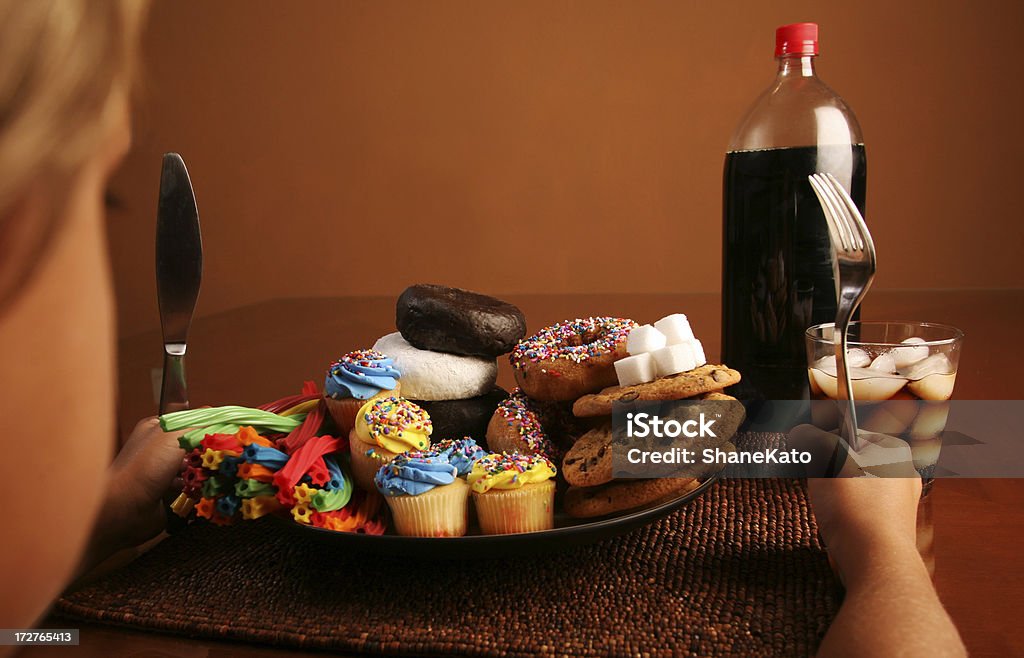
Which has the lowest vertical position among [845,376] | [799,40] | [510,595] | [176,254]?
[510,595]

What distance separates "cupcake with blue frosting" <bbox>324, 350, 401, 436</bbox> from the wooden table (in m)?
0.23

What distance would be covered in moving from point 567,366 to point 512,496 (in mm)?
154

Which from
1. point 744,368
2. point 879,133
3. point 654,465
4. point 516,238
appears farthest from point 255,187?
point 654,465

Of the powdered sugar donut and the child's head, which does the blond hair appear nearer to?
the child's head

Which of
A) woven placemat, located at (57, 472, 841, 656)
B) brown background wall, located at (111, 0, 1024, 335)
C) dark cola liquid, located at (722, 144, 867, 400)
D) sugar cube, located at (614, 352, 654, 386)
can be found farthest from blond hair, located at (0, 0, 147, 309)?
brown background wall, located at (111, 0, 1024, 335)

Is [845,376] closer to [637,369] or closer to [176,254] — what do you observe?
[637,369]

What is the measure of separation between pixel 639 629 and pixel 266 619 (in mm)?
234

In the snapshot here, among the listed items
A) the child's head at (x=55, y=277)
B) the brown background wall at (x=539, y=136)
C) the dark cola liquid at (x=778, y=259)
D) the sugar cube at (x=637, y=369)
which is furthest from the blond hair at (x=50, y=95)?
the brown background wall at (x=539, y=136)

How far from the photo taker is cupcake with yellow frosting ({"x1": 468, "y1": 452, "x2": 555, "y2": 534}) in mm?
600

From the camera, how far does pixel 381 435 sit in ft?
2.16

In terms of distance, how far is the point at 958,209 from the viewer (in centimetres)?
274

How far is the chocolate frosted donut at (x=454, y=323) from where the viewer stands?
0.77m

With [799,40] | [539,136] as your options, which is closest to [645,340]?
[799,40]

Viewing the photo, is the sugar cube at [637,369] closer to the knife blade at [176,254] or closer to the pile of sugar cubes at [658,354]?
the pile of sugar cubes at [658,354]
